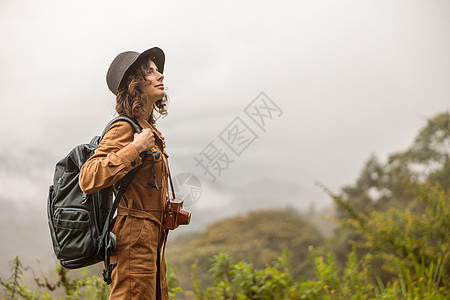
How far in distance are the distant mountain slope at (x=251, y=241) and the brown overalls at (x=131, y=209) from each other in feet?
11.6

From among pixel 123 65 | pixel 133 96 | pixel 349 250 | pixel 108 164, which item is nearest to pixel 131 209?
pixel 108 164

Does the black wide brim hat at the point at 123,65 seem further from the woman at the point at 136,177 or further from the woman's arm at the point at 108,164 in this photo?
the woman's arm at the point at 108,164

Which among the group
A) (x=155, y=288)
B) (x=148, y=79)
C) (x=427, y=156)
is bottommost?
(x=155, y=288)

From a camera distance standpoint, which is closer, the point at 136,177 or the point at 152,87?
the point at 136,177

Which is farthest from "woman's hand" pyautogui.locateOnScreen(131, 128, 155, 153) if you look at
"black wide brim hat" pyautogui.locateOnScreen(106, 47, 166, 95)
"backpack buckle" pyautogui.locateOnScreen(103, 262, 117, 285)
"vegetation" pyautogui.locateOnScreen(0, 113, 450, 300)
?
"vegetation" pyautogui.locateOnScreen(0, 113, 450, 300)

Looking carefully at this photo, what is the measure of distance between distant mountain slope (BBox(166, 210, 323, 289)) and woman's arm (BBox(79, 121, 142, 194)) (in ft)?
12.4

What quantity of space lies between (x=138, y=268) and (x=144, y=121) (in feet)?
2.14

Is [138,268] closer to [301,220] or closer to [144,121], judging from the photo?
[144,121]

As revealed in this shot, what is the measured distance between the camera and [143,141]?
1.73 meters

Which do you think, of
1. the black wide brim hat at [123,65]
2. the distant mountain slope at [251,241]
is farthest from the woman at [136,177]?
the distant mountain slope at [251,241]

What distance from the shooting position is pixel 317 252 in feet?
14.2

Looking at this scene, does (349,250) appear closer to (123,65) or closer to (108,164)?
(123,65)

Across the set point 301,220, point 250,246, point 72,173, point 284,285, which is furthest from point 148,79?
point 301,220

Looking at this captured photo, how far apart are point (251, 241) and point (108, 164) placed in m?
4.15
